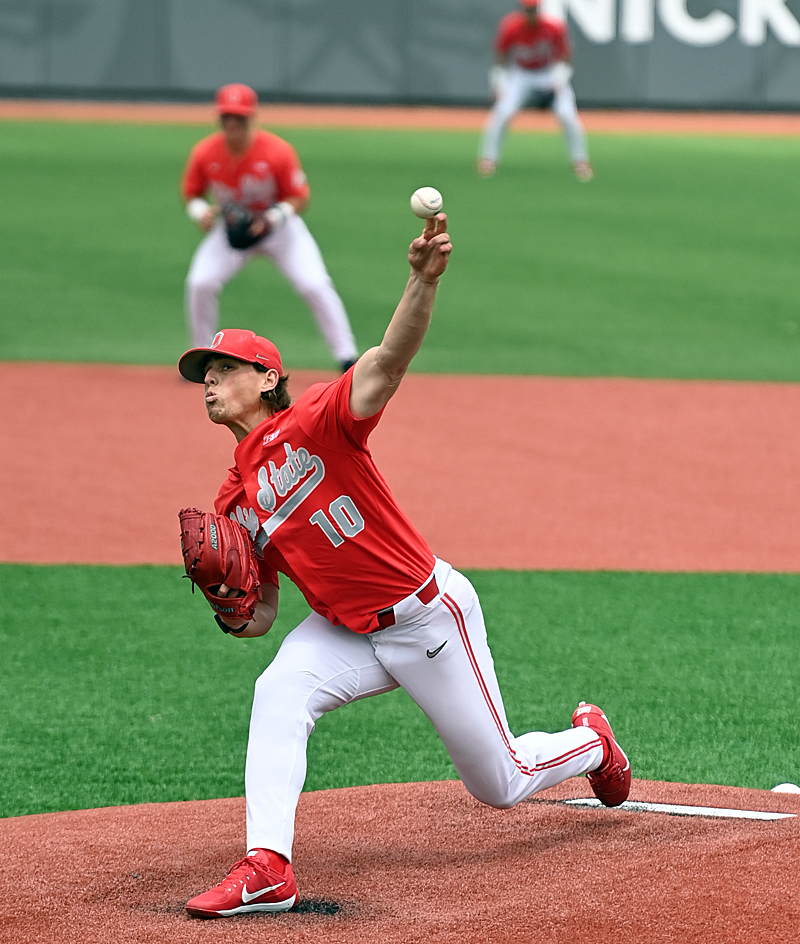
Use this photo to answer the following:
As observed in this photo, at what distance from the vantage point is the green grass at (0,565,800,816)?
5129 millimetres

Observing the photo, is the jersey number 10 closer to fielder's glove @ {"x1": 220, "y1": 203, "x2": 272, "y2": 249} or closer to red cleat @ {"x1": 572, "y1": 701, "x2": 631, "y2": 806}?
red cleat @ {"x1": 572, "y1": 701, "x2": 631, "y2": 806}

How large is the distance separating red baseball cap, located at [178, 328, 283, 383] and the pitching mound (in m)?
1.41

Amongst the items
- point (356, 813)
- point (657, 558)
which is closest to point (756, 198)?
point (657, 558)

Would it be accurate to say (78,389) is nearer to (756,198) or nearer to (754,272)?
(754,272)

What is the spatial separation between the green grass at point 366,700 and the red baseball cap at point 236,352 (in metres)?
1.57

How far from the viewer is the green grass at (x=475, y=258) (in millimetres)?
12656

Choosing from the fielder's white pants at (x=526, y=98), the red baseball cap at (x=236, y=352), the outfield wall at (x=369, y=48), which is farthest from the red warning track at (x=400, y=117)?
the red baseball cap at (x=236, y=352)

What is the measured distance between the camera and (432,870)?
162 inches

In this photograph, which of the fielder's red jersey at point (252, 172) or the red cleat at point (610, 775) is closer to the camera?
the red cleat at point (610, 775)

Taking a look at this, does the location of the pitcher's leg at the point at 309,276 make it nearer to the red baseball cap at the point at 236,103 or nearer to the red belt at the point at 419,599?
the red baseball cap at the point at 236,103

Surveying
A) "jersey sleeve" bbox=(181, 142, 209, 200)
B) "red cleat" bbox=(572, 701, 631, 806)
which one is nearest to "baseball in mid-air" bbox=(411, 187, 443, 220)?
"red cleat" bbox=(572, 701, 631, 806)

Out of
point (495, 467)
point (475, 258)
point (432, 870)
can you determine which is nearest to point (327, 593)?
point (432, 870)

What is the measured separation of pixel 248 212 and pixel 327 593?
7.05 meters

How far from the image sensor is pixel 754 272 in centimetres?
1572
